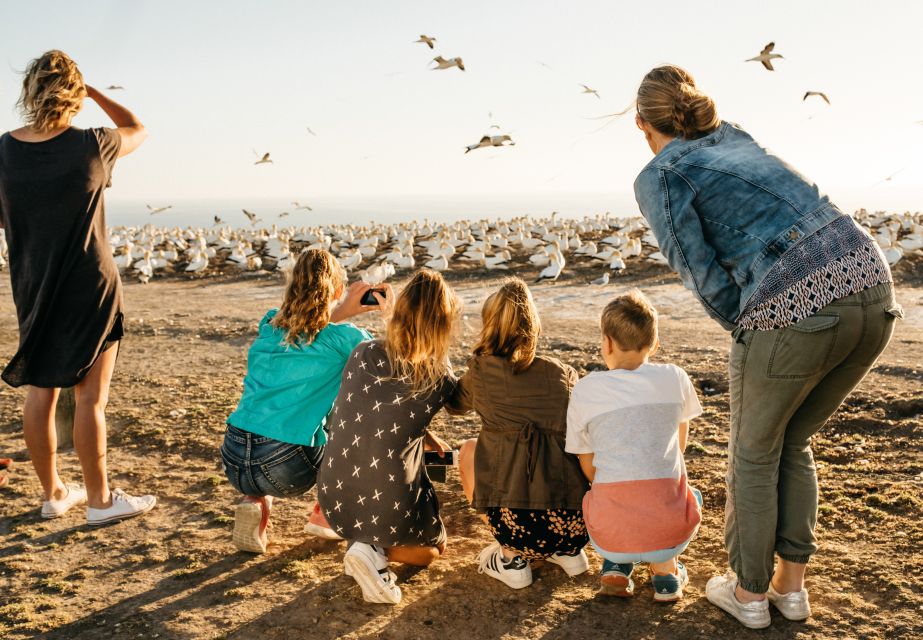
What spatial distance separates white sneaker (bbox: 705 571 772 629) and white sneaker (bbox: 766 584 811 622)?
0.07m

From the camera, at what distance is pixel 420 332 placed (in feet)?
9.11

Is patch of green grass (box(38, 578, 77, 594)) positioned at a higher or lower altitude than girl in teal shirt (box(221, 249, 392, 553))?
lower

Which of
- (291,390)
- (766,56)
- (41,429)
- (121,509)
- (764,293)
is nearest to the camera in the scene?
(764,293)

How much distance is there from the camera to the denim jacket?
2211 millimetres

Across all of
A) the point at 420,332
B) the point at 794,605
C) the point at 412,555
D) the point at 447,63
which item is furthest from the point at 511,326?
the point at 447,63

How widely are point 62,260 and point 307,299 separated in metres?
1.14

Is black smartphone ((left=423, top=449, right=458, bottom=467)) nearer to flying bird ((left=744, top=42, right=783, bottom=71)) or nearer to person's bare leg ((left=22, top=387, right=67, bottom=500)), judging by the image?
person's bare leg ((left=22, top=387, right=67, bottom=500))

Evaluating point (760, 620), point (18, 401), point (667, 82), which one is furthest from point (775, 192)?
point (18, 401)

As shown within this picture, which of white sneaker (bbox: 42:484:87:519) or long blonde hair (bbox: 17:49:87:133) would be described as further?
white sneaker (bbox: 42:484:87:519)

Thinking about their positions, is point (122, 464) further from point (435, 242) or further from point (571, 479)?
point (435, 242)

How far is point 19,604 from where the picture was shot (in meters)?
2.72

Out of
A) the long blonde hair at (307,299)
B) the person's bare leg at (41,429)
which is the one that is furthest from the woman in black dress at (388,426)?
the person's bare leg at (41,429)

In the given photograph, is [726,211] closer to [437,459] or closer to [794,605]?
[794,605]

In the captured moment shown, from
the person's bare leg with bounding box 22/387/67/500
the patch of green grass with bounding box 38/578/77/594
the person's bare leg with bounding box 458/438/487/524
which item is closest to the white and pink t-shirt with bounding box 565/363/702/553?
the person's bare leg with bounding box 458/438/487/524
